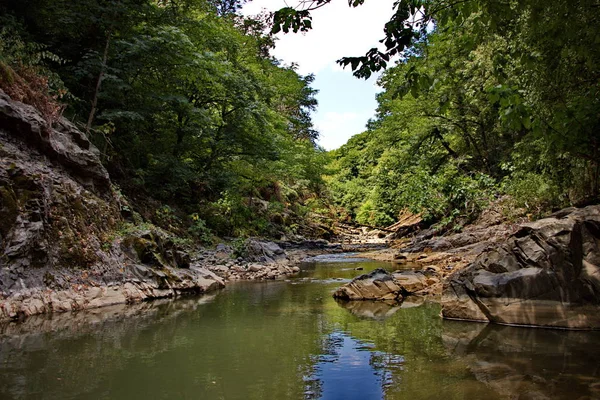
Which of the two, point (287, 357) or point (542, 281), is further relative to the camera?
point (542, 281)

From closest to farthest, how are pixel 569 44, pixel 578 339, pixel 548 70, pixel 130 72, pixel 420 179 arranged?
pixel 569 44 → pixel 578 339 → pixel 548 70 → pixel 130 72 → pixel 420 179

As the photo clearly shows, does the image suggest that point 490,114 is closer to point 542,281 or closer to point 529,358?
point 542,281

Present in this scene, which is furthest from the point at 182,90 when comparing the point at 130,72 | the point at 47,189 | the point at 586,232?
the point at 586,232

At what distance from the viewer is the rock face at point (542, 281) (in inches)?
258

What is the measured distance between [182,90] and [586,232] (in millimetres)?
15902

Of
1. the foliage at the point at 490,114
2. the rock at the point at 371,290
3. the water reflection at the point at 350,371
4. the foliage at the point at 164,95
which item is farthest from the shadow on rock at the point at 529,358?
the foliage at the point at 164,95

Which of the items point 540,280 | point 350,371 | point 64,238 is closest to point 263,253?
point 64,238

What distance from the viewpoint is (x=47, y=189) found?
8.82 metres

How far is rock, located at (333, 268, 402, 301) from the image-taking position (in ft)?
32.1

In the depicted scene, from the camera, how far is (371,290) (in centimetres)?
981

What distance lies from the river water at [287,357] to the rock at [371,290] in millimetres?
1273

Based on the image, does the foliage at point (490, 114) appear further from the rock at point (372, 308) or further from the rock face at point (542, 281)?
the rock at point (372, 308)

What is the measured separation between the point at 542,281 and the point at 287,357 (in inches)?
167

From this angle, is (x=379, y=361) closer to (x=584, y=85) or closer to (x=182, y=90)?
(x=584, y=85)
